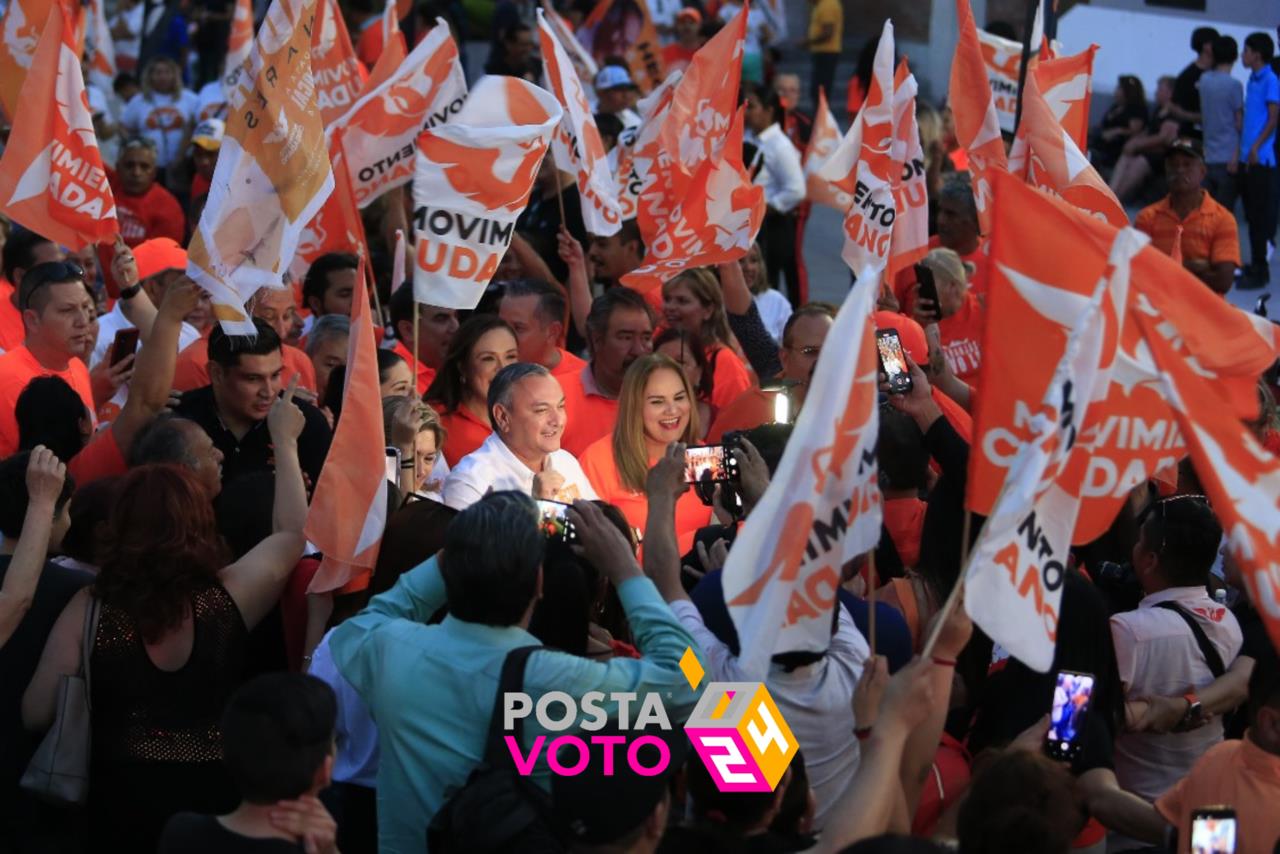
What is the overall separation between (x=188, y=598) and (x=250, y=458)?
183 cm

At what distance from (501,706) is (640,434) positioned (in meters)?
2.57

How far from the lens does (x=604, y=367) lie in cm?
736

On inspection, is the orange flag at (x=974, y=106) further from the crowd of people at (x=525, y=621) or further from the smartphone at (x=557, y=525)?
the smartphone at (x=557, y=525)

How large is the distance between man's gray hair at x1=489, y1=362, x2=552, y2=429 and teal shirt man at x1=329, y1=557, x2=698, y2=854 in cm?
192

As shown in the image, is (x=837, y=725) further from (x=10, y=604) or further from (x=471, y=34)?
(x=471, y=34)

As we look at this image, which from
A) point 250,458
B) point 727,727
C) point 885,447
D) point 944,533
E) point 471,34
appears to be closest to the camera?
point 727,727

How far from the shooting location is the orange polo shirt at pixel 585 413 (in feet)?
23.7

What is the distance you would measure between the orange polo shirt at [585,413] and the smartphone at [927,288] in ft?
5.39

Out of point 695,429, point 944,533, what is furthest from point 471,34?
point 944,533

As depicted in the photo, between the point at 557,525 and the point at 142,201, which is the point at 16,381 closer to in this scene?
the point at 557,525

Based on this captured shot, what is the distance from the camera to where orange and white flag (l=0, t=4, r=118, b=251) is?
7.16 meters

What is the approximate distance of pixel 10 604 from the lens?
4586 millimetres

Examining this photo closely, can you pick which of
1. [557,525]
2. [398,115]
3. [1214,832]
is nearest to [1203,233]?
[398,115]

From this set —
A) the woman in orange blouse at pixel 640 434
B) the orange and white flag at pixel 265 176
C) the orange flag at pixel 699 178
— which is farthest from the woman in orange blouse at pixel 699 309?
the orange and white flag at pixel 265 176
